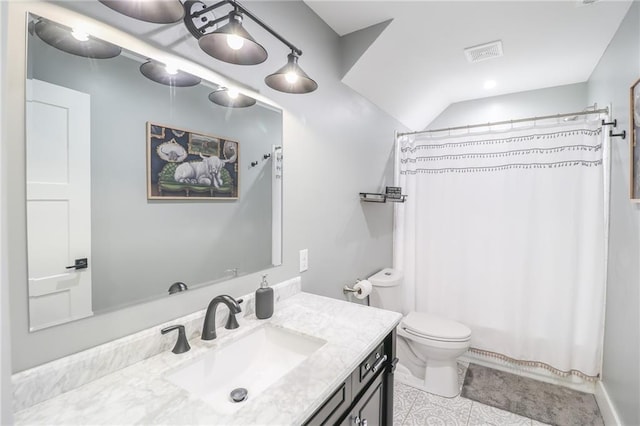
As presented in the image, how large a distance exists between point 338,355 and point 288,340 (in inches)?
11.6

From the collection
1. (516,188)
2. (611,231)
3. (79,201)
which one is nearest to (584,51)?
(516,188)

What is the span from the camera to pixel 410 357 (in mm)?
2361

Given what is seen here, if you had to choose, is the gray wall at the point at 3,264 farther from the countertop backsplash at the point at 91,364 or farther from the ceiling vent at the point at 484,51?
the ceiling vent at the point at 484,51

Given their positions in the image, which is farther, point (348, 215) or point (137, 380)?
point (348, 215)

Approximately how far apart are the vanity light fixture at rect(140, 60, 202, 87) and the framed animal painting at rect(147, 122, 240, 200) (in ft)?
0.53

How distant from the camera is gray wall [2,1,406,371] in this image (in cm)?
76

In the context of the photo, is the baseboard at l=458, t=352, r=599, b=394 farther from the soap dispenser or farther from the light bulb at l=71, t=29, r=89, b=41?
the light bulb at l=71, t=29, r=89, b=41

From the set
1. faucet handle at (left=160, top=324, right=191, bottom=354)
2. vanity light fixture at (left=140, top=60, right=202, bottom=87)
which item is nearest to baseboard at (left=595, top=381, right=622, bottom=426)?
faucet handle at (left=160, top=324, right=191, bottom=354)

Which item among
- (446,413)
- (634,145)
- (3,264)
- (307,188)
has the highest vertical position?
(634,145)

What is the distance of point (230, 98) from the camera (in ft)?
4.32

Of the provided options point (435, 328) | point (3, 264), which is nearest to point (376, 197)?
point (435, 328)

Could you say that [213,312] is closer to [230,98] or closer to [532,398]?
[230,98]

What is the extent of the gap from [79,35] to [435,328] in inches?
96.2

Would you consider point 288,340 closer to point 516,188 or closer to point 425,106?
point 516,188
